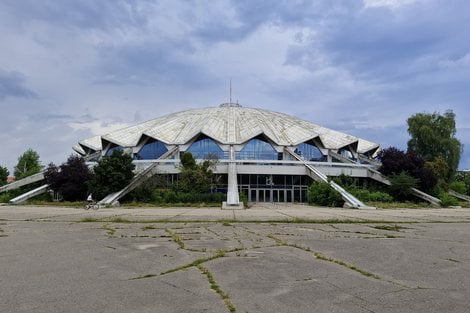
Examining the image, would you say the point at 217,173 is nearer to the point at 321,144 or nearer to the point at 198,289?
the point at 321,144

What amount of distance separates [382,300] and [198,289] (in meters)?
2.11

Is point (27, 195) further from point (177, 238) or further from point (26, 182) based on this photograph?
point (177, 238)

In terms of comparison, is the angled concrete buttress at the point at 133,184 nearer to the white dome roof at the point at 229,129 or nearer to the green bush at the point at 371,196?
the white dome roof at the point at 229,129

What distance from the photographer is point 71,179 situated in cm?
3278

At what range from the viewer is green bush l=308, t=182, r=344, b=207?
30.6 m

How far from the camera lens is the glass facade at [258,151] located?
44188 mm

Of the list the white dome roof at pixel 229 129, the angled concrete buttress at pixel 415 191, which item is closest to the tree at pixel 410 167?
the angled concrete buttress at pixel 415 191

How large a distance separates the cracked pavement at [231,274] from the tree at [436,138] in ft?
134

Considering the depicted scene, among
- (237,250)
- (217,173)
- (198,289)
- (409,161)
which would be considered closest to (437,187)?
(409,161)

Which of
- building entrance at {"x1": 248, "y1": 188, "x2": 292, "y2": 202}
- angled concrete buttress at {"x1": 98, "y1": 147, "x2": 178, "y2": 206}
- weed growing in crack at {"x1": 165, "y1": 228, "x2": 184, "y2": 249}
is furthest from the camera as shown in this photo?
building entrance at {"x1": 248, "y1": 188, "x2": 292, "y2": 202}

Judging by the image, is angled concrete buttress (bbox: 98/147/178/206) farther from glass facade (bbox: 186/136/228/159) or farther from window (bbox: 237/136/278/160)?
window (bbox: 237/136/278/160)

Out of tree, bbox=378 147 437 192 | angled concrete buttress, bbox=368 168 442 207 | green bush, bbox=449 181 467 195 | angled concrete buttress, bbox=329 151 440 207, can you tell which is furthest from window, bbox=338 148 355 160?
tree, bbox=378 147 437 192

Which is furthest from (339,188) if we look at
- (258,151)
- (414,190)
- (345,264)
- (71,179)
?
(345,264)

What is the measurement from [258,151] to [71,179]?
66.9 ft
